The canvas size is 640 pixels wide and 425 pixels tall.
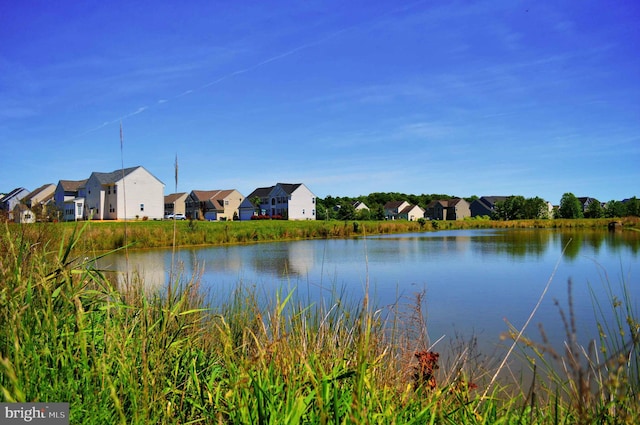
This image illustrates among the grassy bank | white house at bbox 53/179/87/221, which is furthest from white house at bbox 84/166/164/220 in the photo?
the grassy bank

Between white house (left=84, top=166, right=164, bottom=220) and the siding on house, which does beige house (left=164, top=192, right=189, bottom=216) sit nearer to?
white house (left=84, top=166, right=164, bottom=220)

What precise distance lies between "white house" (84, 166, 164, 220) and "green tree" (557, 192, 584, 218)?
5694 cm

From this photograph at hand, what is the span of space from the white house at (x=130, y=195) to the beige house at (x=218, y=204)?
2034 centimetres

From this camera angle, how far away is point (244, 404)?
1.91 metres

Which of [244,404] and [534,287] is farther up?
[244,404]

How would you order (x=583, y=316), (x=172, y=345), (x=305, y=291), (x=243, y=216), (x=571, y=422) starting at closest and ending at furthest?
(x=571, y=422) → (x=172, y=345) → (x=583, y=316) → (x=305, y=291) → (x=243, y=216)

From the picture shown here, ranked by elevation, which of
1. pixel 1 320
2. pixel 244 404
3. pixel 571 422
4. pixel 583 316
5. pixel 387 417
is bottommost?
pixel 583 316

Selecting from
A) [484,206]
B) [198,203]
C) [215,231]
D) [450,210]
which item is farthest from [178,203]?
[484,206]

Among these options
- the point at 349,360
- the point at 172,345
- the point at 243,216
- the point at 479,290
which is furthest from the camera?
the point at 243,216

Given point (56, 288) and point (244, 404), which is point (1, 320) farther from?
point (244, 404)

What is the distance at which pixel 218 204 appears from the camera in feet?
223

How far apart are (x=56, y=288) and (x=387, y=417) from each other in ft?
6.07

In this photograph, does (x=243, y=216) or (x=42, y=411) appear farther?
(x=243, y=216)

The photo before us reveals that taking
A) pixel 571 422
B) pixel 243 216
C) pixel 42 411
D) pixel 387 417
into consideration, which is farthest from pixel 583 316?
pixel 243 216
